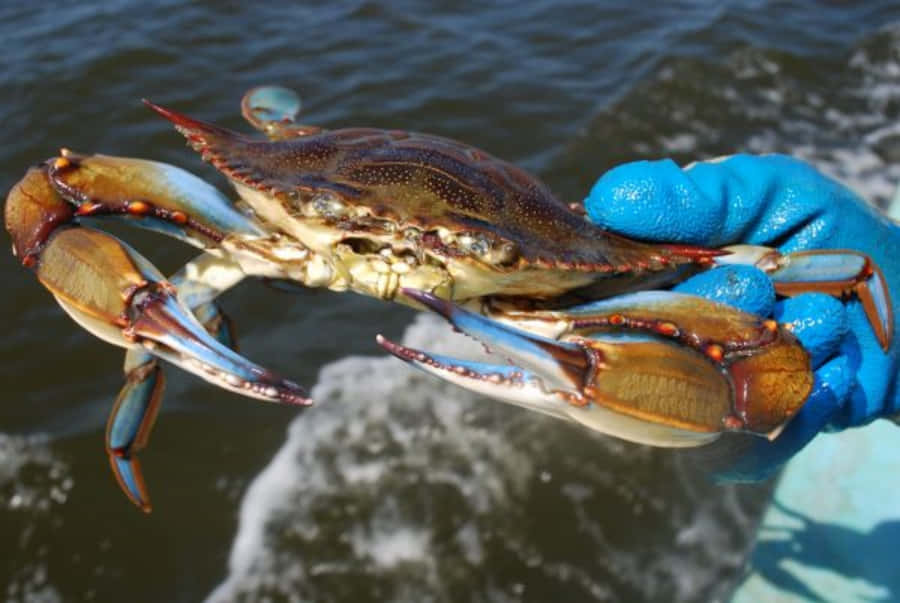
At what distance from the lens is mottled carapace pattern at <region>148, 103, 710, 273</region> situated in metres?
2.12

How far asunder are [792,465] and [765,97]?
5.00m

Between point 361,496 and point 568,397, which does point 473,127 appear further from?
point 568,397

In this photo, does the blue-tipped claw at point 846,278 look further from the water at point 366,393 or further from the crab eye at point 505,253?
the water at point 366,393

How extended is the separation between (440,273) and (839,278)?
3.54 ft

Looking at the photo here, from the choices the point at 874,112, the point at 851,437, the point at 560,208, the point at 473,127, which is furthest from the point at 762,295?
the point at 874,112

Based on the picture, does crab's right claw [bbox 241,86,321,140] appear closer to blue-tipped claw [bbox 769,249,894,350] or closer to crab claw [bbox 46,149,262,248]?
crab claw [bbox 46,149,262,248]

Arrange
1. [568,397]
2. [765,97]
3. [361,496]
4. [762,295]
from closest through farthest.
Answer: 1. [568,397]
2. [762,295]
3. [361,496]
4. [765,97]

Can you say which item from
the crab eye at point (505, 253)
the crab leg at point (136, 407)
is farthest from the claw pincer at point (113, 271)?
the crab eye at point (505, 253)

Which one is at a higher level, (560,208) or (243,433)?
(560,208)

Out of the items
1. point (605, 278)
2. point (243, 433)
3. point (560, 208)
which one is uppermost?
point (560, 208)

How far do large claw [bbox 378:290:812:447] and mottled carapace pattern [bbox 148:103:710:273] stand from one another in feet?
1.22

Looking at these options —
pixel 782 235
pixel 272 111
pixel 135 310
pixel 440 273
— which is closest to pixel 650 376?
pixel 440 273

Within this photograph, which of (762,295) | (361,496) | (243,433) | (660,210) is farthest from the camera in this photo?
(243,433)

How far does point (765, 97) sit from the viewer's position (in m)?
7.45
